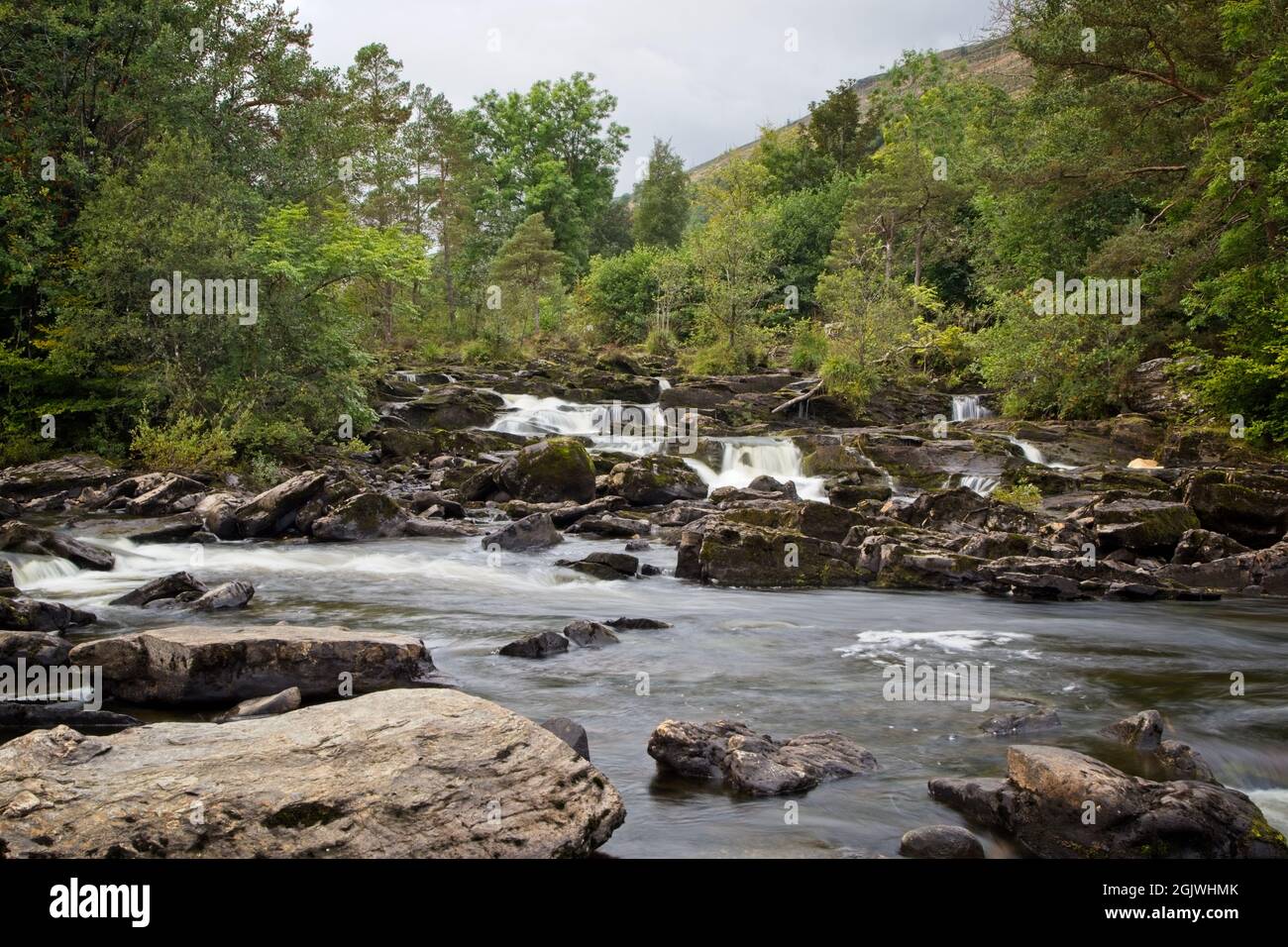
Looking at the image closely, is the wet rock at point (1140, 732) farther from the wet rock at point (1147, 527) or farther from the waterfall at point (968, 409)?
the waterfall at point (968, 409)

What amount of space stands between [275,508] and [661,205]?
57023mm

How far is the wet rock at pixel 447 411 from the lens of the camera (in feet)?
99.7

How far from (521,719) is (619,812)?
828 mm

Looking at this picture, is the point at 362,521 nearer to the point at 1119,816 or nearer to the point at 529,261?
the point at 1119,816

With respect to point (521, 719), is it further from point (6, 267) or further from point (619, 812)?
point (6, 267)

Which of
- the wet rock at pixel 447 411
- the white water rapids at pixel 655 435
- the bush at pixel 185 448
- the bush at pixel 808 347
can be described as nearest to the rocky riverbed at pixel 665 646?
the white water rapids at pixel 655 435

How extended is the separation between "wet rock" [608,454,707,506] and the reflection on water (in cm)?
481

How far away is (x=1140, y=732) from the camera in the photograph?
23.9 feet

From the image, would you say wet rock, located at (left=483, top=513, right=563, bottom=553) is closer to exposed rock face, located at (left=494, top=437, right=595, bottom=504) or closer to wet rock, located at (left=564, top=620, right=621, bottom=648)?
exposed rock face, located at (left=494, top=437, right=595, bottom=504)

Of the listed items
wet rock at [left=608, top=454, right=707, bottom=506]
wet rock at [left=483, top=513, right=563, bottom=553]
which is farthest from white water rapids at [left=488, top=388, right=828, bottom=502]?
wet rock at [left=483, top=513, right=563, bottom=553]

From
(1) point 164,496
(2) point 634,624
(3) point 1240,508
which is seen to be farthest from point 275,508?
(3) point 1240,508
